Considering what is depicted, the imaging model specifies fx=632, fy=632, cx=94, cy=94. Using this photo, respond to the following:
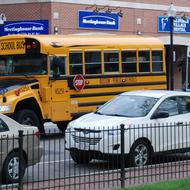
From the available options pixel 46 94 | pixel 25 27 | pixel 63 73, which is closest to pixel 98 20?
pixel 25 27

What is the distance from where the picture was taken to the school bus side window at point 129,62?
21391 millimetres

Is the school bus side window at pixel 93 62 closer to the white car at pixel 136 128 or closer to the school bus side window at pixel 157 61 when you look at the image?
the school bus side window at pixel 157 61

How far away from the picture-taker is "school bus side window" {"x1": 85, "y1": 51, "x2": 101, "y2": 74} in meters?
20.3

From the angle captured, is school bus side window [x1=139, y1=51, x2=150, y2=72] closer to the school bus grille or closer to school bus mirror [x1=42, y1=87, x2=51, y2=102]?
school bus mirror [x1=42, y1=87, x2=51, y2=102]

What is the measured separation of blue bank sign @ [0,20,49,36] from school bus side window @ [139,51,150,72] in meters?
11.6

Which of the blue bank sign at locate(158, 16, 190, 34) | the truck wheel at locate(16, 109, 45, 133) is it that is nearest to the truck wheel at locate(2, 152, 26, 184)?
the truck wheel at locate(16, 109, 45, 133)

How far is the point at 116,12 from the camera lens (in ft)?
118

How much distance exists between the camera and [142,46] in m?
22.0

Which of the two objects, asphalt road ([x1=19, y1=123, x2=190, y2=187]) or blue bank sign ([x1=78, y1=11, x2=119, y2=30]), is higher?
blue bank sign ([x1=78, y1=11, x2=119, y2=30])

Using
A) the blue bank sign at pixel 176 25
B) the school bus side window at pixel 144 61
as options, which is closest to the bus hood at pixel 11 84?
the school bus side window at pixel 144 61

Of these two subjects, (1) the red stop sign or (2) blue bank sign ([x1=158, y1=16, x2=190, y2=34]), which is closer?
(1) the red stop sign

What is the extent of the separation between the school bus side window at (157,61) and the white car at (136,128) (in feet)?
25.8

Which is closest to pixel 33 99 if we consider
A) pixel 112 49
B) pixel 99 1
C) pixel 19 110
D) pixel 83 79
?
pixel 19 110

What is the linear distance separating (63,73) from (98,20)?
16.0 m
